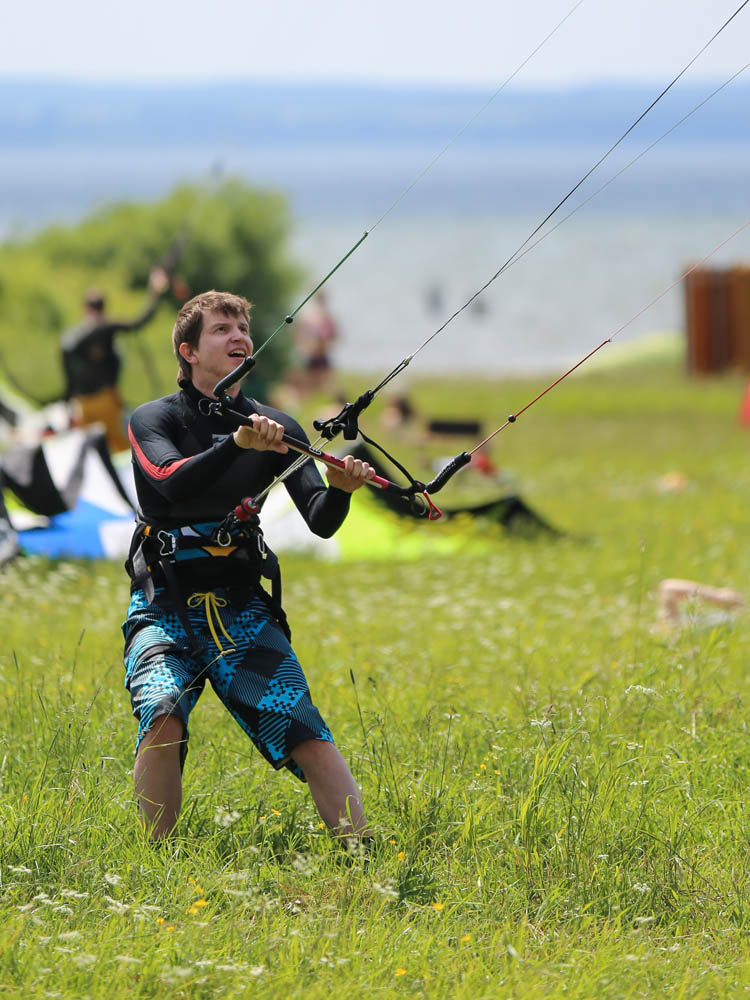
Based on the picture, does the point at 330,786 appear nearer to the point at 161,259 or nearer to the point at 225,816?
the point at 225,816

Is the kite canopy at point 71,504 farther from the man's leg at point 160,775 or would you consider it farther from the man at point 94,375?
the man's leg at point 160,775

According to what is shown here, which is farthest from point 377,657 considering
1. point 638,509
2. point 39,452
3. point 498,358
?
point 498,358

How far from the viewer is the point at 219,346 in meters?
4.44

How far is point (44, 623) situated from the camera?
7812 millimetres

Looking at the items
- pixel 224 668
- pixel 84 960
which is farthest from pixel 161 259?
pixel 84 960

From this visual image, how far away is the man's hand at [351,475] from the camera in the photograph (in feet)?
13.6

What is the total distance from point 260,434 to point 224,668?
0.79m

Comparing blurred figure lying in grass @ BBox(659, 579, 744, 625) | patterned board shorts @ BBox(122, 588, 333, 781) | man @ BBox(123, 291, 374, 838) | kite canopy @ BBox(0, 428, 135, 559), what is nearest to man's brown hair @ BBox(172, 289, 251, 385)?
man @ BBox(123, 291, 374, 838)

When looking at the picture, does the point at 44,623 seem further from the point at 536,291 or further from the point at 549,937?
the point at 536,291

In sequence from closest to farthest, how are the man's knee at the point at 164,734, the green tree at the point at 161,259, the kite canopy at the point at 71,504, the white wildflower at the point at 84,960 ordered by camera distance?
the white wildflower at the point at 84,960
the man's knee at the point at 164,734
the kite canopy at the point at 71,504
the green tree at the point at 161,259

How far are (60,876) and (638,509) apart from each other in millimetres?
10178

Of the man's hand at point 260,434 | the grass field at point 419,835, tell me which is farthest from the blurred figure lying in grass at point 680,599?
the man's hand at point 260,434

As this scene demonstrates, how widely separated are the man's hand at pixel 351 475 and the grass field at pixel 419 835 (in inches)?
37.7

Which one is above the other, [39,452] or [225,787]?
[39,452]
